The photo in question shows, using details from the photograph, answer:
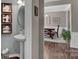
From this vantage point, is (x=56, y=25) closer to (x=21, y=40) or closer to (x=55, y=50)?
(x=55, y=50)

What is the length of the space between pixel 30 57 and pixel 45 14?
111 centimetres

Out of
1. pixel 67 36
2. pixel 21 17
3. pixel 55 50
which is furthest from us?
pixel 55 50

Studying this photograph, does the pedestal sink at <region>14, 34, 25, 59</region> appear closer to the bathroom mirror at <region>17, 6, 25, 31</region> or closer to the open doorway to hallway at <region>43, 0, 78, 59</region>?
the bathroom mirror at <region>17, 6, 25, 31</region>

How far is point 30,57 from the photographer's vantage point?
338 centimetres

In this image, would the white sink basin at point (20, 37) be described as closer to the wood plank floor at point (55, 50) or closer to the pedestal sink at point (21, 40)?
the pedestal sink at point (21, 40)

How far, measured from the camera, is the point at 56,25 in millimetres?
3990

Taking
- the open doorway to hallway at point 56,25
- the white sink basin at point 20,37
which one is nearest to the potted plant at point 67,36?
the open doorway to hallway at point 56,25

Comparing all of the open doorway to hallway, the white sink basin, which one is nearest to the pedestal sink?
the white sink basin

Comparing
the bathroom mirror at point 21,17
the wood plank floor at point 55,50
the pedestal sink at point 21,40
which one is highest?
the bathroom mirror at point 21,17

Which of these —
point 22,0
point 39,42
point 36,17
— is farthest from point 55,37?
point 22,0

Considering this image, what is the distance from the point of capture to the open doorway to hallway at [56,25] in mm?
3852

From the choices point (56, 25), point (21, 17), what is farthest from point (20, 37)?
point (56, 25)

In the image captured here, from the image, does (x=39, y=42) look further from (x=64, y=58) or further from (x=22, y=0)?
(x=22, y=0)

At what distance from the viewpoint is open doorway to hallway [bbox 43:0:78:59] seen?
12.6 ft
